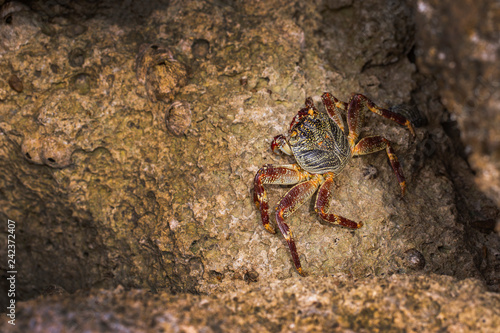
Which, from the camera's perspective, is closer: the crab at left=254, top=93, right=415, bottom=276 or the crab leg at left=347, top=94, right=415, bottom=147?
the crab at left=254, top=93, right=415, bottom=276

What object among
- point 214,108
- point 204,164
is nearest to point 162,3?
point 214,108

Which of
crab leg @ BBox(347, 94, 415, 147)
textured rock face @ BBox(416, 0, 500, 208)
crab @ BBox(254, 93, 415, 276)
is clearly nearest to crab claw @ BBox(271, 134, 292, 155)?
crab @ BBox(254, 93, 415, 276)

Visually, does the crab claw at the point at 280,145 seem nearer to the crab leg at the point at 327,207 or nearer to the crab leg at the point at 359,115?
the crab leg at the point at 327,207

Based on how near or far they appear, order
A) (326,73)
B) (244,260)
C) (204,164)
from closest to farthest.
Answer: (244,260), (204,164), (326,73)

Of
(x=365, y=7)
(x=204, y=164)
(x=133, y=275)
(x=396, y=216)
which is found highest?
(x=365, y=7)

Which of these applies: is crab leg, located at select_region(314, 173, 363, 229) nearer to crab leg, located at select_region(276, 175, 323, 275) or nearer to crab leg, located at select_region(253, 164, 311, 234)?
crab leg, located at select_region(276, 175, 323, 275)

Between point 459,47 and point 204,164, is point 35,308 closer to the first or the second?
point 204,164

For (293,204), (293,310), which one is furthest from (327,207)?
(293,310)

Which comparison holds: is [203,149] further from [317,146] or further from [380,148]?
[380,148]
